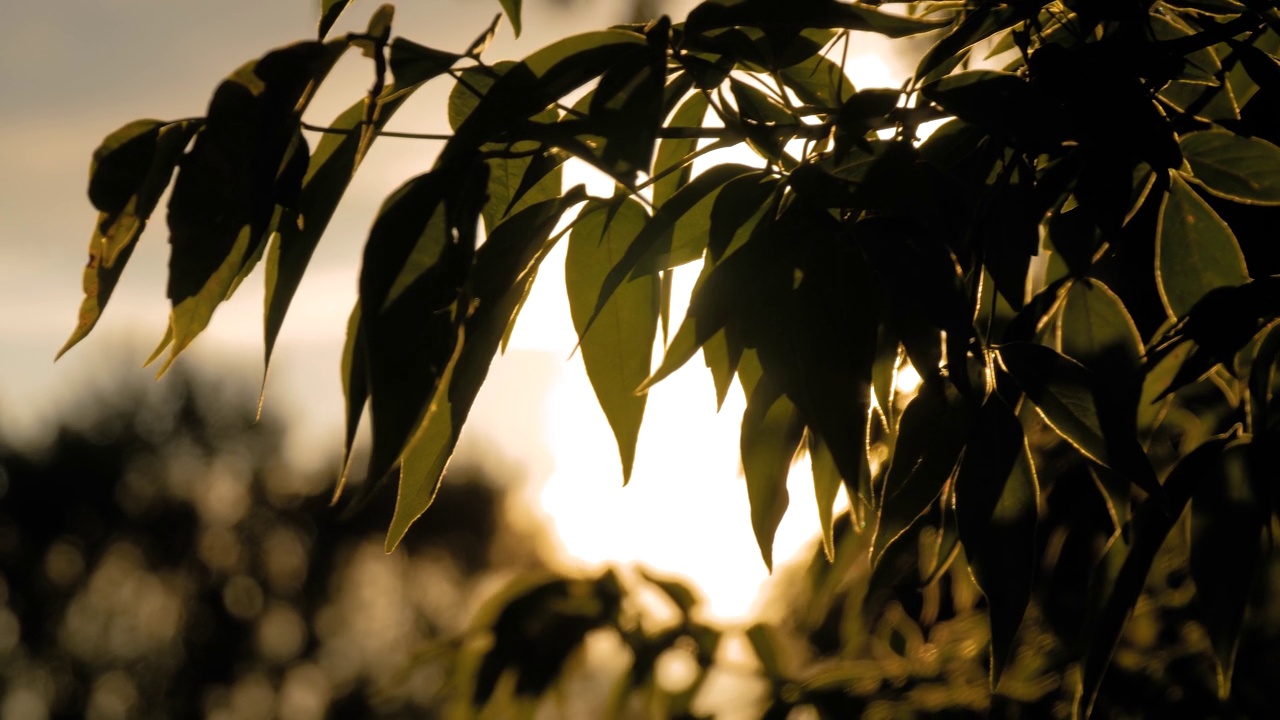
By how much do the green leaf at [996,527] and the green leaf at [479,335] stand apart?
0.72 feet

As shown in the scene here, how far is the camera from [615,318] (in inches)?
21.8

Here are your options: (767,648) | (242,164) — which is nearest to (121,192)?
(242,164)

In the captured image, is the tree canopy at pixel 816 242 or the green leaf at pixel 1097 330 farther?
the green leaf at pixel 1097 330

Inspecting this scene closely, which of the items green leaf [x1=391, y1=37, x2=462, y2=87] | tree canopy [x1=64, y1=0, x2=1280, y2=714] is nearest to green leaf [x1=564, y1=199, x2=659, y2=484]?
tree canopy [x1=64, y1=0, x2=1280, y2=714]

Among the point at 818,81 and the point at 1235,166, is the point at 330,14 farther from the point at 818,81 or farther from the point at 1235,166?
the point at 1235,166

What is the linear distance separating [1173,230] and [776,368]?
1.01 feet

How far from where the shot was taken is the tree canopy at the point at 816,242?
0.42 m

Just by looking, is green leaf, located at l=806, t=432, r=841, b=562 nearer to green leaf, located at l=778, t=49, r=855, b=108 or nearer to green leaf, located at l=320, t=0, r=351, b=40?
green leaf, located at l=778, t=49, r=855, b=108

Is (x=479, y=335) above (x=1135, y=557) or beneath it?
above

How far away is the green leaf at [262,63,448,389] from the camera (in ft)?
1.48

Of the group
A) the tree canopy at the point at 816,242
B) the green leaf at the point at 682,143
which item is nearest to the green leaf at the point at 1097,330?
the tree canopy at the point at 816,242

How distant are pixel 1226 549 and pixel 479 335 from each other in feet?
1.46

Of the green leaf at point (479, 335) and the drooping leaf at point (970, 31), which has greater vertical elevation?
the drooping leaf at point (970, 31)

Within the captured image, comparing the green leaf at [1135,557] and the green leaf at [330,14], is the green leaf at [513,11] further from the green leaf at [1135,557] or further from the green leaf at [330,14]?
the green leaf at [1135,557]
